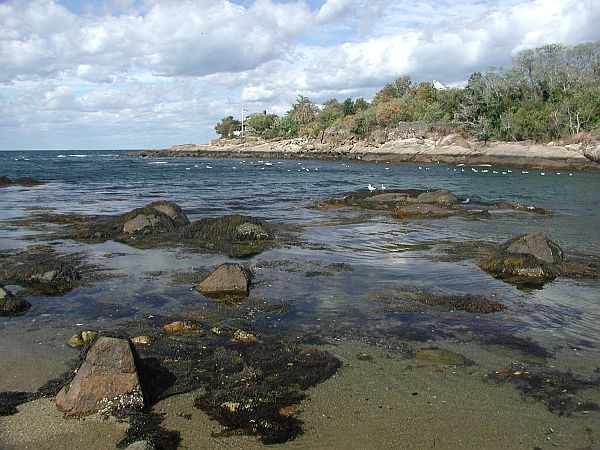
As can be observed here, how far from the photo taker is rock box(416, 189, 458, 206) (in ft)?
74.6

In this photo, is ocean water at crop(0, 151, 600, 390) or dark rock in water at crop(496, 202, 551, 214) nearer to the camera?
ocean water at crop(0, 151, 600, 390)

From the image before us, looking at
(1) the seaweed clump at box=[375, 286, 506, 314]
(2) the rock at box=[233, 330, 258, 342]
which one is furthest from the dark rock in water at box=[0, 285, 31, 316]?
(1) the seaweed clump at box=[375, 286, 506, 314]

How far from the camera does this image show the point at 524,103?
67.5m

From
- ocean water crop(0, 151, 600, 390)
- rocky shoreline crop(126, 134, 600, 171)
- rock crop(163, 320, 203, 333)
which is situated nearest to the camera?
rock crop(163, 320, 203, 333)

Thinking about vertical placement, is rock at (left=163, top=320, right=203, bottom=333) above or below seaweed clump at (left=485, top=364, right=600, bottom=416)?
above

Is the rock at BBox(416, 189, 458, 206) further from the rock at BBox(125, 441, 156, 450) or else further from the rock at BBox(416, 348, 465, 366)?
the rock at BBox(125, 441, 156, 450)

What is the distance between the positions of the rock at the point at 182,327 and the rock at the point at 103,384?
70.9 inches

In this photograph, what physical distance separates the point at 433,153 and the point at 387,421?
6700 cm

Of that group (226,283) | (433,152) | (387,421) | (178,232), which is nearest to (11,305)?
(226,283)

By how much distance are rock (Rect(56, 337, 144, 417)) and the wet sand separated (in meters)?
0.14

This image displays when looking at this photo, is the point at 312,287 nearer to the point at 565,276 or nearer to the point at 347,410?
the point at 347,410

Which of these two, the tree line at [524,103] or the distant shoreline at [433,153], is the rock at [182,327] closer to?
the distant shoreline at [433,153]

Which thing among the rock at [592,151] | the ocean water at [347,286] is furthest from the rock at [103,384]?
the rock at [592,151]

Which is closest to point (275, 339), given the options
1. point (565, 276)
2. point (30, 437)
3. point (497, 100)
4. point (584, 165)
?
point (30, 437)
